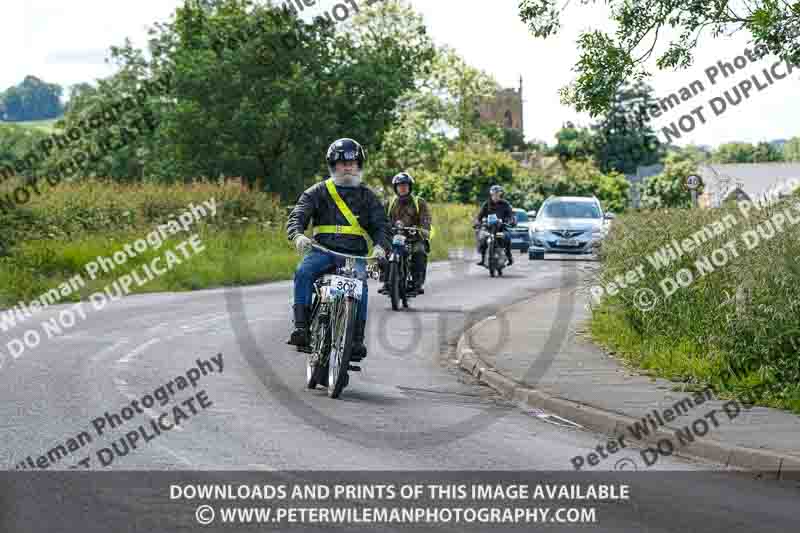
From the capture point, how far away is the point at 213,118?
52.3m

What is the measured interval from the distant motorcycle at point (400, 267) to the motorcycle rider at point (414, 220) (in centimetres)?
7

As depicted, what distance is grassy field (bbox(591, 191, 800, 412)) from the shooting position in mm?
10828

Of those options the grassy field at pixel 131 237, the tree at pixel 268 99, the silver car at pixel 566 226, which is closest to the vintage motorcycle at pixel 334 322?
the grassy field at pixel 131 237

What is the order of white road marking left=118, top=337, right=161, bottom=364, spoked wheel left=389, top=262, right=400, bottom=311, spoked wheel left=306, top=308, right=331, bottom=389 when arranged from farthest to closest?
1. spoked wheel left=389, top=262, right=400, bottom=311
2. white road marking left=118, top=337, right=161, bottom=364
3. spoked wheel left=306, top=308, right=331, bottom=389

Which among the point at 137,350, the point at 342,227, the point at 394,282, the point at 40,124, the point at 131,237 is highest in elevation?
the point at 40,124

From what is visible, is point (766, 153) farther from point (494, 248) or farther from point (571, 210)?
point (494, 248)

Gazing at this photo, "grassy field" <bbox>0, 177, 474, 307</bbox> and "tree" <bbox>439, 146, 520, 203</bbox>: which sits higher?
"tree" <bbox>439, 146, 520, 203</bbox>

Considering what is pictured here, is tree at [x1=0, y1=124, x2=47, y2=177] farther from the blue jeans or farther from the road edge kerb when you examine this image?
the blue jeans

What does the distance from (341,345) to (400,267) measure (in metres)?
9.23

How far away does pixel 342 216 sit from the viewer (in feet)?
37.5

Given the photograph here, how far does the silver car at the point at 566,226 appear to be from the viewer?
35.6m

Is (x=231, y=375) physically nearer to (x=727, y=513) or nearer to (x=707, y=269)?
(x=707, y=269)

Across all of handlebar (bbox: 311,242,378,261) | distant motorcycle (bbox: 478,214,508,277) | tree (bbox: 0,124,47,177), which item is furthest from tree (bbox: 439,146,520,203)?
handlebar (bbox: 311,242,378,261)

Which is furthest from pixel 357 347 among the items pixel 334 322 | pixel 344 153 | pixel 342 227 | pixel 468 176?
pixel 468 176
